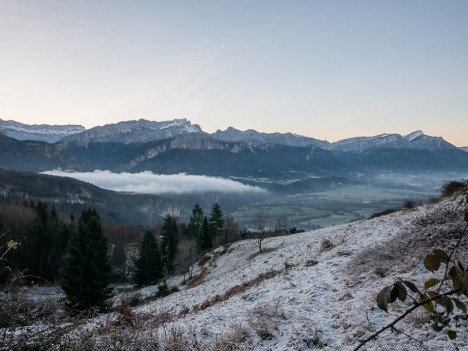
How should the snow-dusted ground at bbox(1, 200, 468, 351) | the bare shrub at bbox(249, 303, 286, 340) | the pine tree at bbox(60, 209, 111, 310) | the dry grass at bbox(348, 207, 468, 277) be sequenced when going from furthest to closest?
1. the pine tree at bbox(60, 209, 111, 310)
2. the dry grass at bbox(348, 207, 468, 277)
3. the bare shrub at bbox(249, 303, 286, 340)
4. the snow-dusted ground at bbox(1, 200, 468, 351)

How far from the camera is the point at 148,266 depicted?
6488cm

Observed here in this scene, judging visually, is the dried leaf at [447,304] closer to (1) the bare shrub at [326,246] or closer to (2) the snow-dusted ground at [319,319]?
(2) the snow-dusted ground at [319,319]

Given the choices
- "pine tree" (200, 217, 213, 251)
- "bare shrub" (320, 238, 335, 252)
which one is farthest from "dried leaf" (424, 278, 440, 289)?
"pine tree" (200, 217, 213, 251)

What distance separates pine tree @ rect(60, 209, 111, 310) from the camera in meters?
34.3

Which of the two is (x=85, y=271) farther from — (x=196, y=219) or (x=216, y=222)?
(x=196, y=219)

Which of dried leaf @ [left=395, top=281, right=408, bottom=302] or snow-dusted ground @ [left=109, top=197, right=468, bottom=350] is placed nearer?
dried leaf @ [left=395, top=281, right=408, bottom=302]

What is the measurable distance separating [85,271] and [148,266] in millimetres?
30891

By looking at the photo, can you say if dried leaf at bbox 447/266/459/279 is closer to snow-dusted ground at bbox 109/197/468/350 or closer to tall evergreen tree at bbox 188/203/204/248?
snow-dusted ground at bbox 109/197/468/350

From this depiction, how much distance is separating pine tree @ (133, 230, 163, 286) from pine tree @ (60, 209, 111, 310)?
28.0 meters

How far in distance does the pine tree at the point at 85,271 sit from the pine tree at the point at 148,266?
2796 cm

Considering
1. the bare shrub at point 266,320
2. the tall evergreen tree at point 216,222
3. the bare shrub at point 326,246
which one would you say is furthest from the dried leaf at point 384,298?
the tall evergreen tree at point 216,222

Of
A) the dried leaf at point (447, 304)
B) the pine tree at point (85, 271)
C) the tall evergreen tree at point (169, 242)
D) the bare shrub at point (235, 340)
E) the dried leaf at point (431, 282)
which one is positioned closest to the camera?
the dried leaf at point (447, 304)

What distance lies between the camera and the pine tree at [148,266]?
212 ft

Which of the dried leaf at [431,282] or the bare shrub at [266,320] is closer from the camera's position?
the dried leaf at [431,282]
